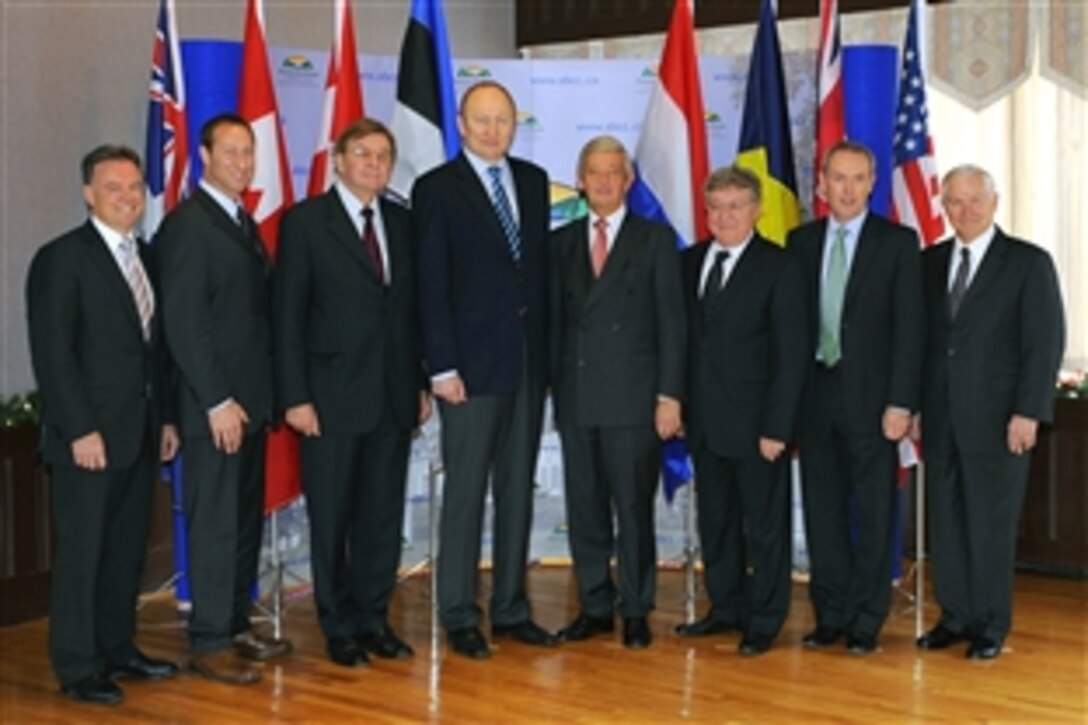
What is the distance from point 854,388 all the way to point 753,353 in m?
0.33

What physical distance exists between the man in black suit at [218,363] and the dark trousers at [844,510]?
5.72ft

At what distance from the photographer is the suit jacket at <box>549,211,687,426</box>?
16.7ft

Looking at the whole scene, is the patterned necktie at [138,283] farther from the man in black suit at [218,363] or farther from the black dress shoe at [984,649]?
the black dress shoe at [984,649]

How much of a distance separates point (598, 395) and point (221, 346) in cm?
120

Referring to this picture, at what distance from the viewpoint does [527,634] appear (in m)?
5.29

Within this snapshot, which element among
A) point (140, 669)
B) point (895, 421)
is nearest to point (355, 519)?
point (140, 669)

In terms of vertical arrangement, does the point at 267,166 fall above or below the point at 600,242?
above

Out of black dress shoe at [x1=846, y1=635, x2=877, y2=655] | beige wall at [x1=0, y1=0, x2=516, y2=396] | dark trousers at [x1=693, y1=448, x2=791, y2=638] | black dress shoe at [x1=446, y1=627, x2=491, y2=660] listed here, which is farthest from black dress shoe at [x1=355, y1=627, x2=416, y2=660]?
beige wall at [x1=0, y1=0, x2=516, y2=396]

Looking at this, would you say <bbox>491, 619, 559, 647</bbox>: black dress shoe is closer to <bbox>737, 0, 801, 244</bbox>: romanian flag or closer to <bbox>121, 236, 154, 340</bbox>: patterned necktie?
<bbox>121, 236, 154, 340</bbox>: patterned necktie

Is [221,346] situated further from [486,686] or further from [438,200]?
[486,686]

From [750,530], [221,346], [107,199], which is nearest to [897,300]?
[750,530]

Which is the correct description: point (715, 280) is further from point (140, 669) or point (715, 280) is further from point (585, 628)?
point (140, 669)

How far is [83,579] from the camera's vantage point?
15.2 feet

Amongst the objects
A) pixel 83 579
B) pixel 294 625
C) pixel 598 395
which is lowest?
pixel 294 625
